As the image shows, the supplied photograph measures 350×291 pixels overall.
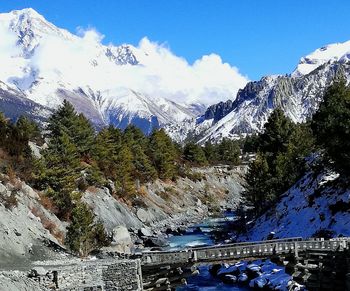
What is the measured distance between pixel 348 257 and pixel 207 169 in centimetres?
12275

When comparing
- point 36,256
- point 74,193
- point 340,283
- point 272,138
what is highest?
point 272,138

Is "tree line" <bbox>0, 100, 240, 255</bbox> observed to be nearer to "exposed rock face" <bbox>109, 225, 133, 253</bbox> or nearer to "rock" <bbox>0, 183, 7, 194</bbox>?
"exposed rock face" <bbox>109, 225, 133, 253</bbox>

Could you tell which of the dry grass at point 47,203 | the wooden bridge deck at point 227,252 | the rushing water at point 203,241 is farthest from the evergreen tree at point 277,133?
the wooden bridge deck at point 227,252

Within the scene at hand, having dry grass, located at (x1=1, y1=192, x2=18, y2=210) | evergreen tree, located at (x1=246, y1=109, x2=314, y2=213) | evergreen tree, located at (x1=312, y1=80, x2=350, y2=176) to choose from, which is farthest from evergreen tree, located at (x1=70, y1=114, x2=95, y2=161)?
evergreen tree, located at (x1=312, y1=80, x2=350, y2=176)

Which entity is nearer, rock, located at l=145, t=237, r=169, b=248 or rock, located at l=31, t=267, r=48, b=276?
rock, located at l=31, t=267, r=48, b=276

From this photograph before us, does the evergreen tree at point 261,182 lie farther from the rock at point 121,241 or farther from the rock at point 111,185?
the rock at point 111,185

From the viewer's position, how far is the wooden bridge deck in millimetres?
43281

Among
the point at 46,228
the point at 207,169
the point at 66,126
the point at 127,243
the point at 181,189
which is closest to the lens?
the point at 46,228

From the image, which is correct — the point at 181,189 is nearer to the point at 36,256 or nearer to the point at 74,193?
the point at 74,193

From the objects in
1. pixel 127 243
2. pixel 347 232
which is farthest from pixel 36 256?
pixel 347 232

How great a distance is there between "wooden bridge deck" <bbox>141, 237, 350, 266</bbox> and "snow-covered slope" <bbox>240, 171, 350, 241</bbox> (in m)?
11.1

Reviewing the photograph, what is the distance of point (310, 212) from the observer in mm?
63750

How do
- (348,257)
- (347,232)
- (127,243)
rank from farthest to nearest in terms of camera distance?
(127,243)
(347,232)
(348,257)

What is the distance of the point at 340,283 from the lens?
148ft
